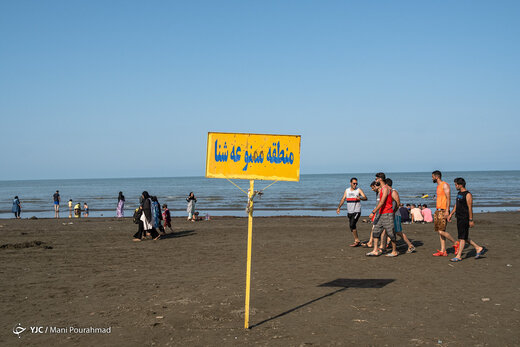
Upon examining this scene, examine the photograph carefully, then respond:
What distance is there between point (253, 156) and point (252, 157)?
2 cm

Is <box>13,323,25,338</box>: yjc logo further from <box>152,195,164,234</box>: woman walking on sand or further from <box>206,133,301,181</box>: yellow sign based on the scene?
<box>152,195,164,234</box>: woman walking on sand

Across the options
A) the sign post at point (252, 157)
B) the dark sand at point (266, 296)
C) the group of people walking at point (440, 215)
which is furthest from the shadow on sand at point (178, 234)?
the sign post at point (252, 157)

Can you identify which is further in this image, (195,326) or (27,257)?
(27,257)

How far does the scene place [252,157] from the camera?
17.3 feet

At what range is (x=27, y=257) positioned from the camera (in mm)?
10555

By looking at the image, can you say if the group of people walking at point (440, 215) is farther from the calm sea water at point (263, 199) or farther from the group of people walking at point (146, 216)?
the group of people walking at point (146, 216)

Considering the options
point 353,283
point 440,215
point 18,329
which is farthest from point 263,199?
point 18,329

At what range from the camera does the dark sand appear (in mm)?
4859

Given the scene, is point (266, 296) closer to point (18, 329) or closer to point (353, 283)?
point (353, 283)

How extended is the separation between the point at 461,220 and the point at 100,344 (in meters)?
7.62

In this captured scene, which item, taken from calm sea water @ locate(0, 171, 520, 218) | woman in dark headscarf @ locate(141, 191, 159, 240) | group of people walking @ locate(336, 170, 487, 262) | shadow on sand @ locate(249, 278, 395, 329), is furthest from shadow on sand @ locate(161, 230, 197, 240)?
shadow on sand @ locate(249, 278, 395, 329)

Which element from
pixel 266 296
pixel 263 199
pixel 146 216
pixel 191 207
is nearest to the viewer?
pixel 266 296

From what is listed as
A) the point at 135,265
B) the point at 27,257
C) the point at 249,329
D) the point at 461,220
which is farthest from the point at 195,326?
the point at 27,257

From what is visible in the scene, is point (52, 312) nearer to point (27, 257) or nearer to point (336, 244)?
point (27, 257)
